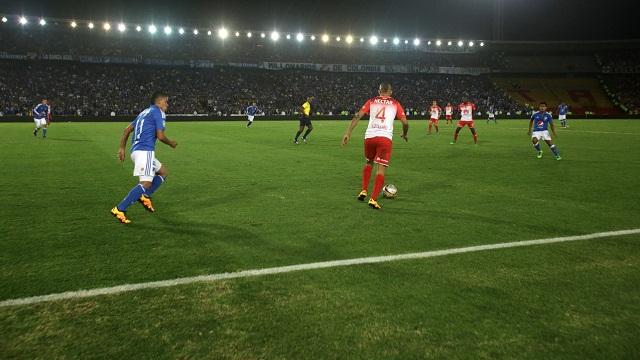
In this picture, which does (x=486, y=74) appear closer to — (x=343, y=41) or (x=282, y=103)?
(x=343, y=41)

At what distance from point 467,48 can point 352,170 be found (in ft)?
231

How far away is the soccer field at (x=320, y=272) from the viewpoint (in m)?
3.05

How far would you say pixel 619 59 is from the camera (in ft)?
236

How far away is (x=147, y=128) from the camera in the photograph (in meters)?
6.52

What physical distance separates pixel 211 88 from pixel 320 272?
5515cm

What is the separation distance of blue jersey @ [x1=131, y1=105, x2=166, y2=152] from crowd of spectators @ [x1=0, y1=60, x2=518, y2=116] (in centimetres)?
4250

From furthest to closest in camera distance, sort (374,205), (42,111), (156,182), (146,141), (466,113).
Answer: (42,111), (466,113), (374,205), (156,182), (146,141)

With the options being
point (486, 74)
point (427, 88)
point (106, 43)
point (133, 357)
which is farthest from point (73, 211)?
point (486, 74)

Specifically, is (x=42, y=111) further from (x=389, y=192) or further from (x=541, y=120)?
(x=541, y=120)

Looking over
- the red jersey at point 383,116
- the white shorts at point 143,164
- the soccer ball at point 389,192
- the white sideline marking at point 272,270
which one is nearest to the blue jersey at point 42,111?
the white shorts at point 143,164

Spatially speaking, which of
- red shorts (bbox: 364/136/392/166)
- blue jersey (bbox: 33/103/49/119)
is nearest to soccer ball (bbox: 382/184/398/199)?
red shorts (bbox: 364/136/392/166)

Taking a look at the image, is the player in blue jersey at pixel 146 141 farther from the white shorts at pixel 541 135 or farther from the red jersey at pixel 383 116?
the white shorts at pixel 541 135

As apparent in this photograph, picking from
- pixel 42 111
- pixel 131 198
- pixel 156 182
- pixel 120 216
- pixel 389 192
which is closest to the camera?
pixel 120 216

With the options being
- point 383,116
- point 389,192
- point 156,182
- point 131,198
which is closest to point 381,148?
point 383,116
